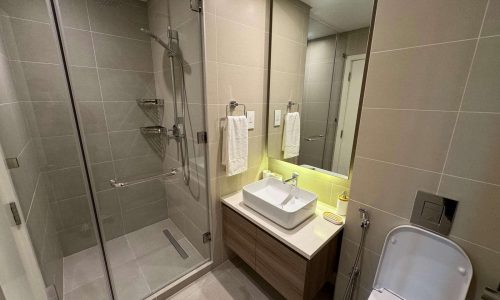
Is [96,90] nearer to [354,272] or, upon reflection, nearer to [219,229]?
[219,229]

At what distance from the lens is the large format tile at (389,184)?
0.95 m

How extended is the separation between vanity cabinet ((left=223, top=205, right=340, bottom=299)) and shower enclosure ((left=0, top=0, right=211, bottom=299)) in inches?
17.1

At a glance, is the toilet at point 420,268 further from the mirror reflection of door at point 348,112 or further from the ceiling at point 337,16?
the ceiling at point 337,16

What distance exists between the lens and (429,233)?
3.15 feet

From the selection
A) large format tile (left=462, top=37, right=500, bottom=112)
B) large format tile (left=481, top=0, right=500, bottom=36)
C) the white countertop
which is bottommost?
the white countertop

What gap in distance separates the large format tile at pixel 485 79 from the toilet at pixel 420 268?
24.3 inches

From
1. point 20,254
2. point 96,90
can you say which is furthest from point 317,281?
point 96,90

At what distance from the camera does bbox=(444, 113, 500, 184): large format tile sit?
773 millimetres

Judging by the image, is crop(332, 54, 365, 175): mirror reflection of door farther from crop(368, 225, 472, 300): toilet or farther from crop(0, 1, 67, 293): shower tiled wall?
crop(0, 1, 67, 293): shower tiled wall

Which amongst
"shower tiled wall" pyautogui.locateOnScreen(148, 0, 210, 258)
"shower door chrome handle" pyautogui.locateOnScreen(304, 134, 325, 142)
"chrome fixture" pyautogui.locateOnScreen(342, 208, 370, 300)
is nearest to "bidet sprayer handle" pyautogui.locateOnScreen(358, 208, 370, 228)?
"chrome fixture" pyautogui.locateOnScreen(342, 208, 370, 300)

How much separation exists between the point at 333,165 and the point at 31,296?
1696 millimetres

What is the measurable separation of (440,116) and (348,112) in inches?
19.7

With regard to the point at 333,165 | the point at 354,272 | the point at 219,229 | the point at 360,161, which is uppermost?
the point at 360,161

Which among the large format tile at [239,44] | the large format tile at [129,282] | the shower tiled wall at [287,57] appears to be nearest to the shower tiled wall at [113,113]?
the large format tile at [129,282]
